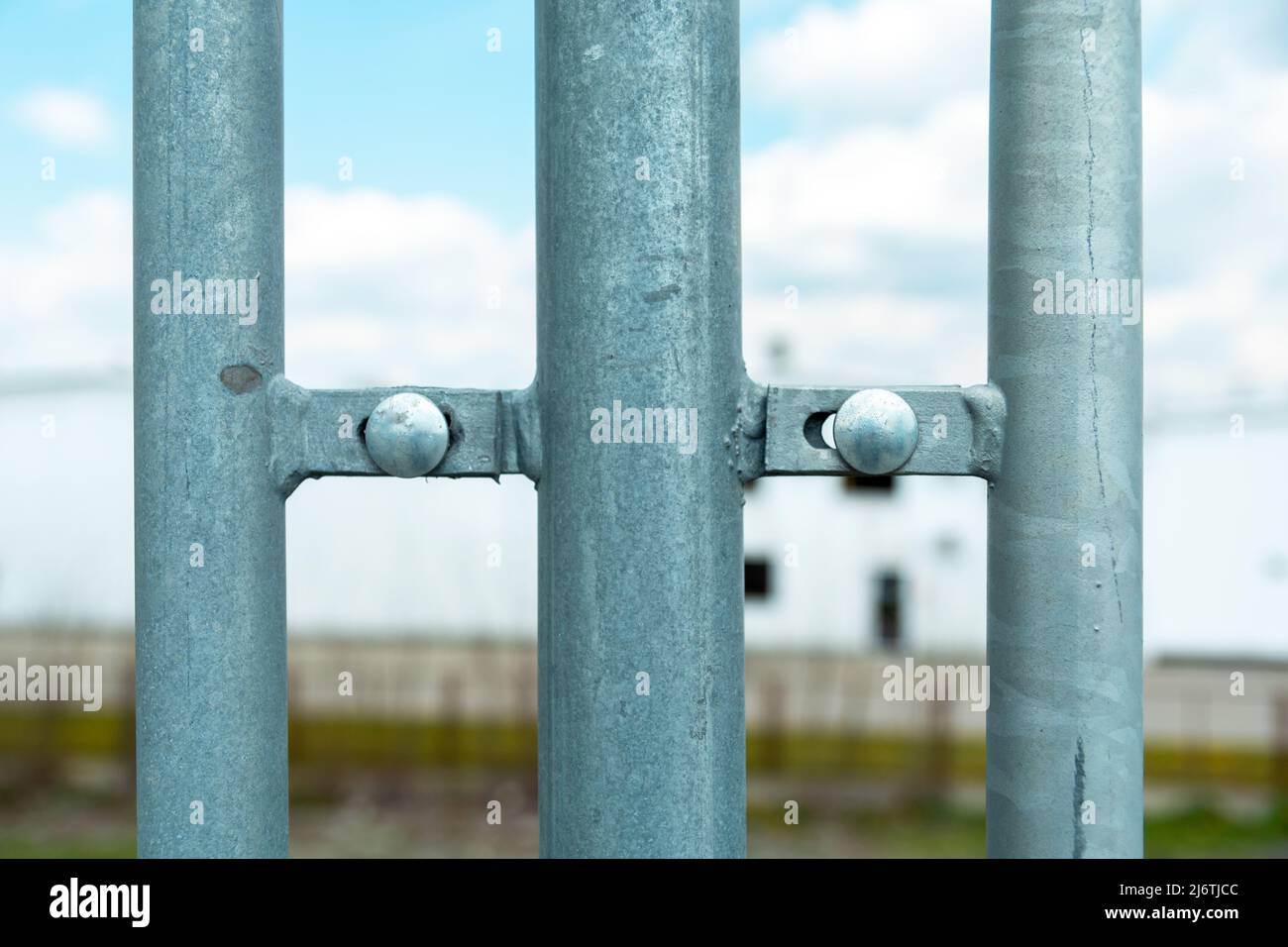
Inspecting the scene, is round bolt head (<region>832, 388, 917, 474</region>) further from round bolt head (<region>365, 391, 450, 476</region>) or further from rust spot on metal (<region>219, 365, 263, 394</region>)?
rust spot on metal (<region>219, 365, 263, 394</region>)

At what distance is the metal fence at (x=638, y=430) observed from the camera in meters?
1.74

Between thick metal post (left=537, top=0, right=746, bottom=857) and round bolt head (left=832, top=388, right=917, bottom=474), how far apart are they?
19 cm

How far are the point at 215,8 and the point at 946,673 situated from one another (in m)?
2.38

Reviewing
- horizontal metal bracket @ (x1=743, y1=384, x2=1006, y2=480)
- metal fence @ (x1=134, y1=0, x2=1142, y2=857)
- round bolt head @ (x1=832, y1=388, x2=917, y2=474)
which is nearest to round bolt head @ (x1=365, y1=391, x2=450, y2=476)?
metal fence @ (x1=134, y1=0, x2=1142, y2=857)

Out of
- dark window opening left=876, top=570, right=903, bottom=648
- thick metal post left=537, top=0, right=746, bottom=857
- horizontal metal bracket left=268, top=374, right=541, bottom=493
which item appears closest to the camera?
thick metal post left=537, top=0, right=746, bottom=857

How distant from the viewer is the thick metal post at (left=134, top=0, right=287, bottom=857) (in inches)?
72.8

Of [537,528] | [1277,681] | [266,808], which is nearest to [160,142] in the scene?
[537,528]

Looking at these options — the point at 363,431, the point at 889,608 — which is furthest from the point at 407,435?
the point at 889,608

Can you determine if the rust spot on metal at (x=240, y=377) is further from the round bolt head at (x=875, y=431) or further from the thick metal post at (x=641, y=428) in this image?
the round bolt head at (x=875, y=431)

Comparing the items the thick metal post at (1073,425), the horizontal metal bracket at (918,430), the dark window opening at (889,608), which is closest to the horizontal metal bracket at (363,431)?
the horizontal metal bracket at (918,430)

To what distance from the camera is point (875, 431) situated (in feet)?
5.75

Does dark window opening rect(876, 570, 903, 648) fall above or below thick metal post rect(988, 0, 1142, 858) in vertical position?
below

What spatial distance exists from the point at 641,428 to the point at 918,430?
1.51 feet
